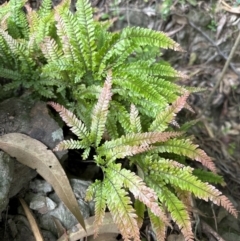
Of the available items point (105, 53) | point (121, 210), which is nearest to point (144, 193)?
point (121, 210)

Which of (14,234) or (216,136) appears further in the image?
(216,136)

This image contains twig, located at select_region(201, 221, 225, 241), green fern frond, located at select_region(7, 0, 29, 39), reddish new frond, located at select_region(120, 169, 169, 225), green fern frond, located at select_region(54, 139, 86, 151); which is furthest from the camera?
green fern frond, located at select_region(7, 0, 29, 39)

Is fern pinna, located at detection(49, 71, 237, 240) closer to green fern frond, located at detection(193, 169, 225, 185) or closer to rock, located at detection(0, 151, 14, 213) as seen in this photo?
rock, located at detection(0, 151, 14, 213)

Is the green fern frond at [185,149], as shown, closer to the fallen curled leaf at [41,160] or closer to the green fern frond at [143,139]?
the green fern frond at [143,139]

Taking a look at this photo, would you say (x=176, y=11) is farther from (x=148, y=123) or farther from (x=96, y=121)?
(x=96, y=121)

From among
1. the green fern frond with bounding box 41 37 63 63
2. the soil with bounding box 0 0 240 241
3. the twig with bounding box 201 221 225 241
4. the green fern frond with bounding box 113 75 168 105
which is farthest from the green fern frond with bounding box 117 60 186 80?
the soil with bounding box 0 0 240 241

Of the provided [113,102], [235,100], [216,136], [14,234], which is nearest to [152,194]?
[113,102]
